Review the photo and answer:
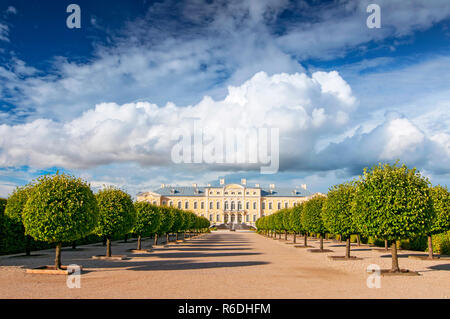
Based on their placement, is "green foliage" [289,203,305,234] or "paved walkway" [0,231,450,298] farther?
"green foliage" [289,203,305,234]

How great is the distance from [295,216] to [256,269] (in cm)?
2243

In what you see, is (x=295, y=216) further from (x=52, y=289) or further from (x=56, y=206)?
(x=52, y=289)

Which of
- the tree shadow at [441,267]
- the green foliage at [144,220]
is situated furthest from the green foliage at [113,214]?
the tree shadow at [441,267]

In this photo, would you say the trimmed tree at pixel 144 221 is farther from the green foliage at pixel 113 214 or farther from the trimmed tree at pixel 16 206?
the trimmed tree at pixel 16 206

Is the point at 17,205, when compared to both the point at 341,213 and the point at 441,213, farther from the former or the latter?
the point at 441,213

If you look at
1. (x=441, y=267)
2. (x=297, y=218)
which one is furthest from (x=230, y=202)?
(x=441, y=267)

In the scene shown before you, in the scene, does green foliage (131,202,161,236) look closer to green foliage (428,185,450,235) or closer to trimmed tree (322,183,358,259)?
trimmed tree (322,183,358,259)

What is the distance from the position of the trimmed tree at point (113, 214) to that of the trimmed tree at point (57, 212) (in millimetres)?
6089

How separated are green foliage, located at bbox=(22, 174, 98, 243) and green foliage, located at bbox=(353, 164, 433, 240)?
14.6m

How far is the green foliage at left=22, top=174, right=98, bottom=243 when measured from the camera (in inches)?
762

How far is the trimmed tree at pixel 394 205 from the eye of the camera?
1925cm

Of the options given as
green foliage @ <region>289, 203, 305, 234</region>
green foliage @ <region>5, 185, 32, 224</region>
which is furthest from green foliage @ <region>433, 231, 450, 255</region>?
green foliage @ <region>5, 185, 32, 224</region>

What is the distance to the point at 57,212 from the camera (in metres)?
19.5
